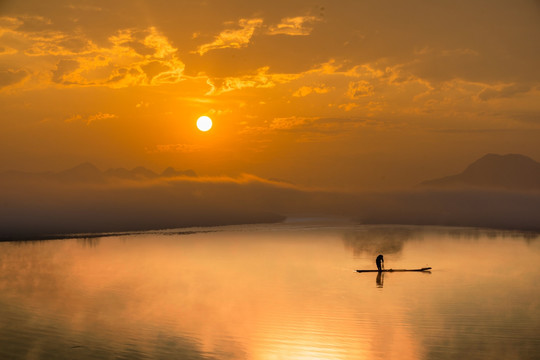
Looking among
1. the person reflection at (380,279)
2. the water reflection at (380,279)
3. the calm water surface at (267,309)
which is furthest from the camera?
the person reflection at (380,279)

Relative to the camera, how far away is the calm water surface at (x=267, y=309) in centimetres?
3069

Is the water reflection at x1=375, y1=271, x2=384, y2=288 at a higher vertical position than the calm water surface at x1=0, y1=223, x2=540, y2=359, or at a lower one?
higher

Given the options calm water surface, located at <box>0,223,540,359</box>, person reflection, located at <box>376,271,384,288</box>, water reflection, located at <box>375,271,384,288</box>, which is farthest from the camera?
person reflection, located at <box>376,271,384,288</box>

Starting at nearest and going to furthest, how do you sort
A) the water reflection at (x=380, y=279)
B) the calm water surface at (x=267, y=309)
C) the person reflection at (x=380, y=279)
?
the calm water surface at (x=267, y=309), the water reflection at (x=380, y=279), the person reflection at (x=380, y=279)

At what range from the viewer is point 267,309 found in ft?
141

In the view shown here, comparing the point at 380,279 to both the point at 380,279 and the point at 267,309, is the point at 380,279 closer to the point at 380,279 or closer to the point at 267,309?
the point at 380,279

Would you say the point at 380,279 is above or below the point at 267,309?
above

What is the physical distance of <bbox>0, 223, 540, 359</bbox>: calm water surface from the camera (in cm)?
3069

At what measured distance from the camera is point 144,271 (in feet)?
229

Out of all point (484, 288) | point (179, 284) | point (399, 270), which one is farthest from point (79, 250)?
point (484, 288)

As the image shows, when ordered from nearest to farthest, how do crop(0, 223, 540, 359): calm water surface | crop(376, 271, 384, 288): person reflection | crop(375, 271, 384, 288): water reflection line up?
crop(0, 223, 540, 359): calm water surface < crop(375, 271, 384, 288): water reflection < crop(376, 271, 384, 288): person reflection

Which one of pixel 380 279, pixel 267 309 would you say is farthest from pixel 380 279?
pixel 267 309

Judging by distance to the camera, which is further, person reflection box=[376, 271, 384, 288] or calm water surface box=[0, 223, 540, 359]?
person reflection box=[376, 271, 384, 288]

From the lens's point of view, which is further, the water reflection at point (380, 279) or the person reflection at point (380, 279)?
the person reflection at point (380, 279)
